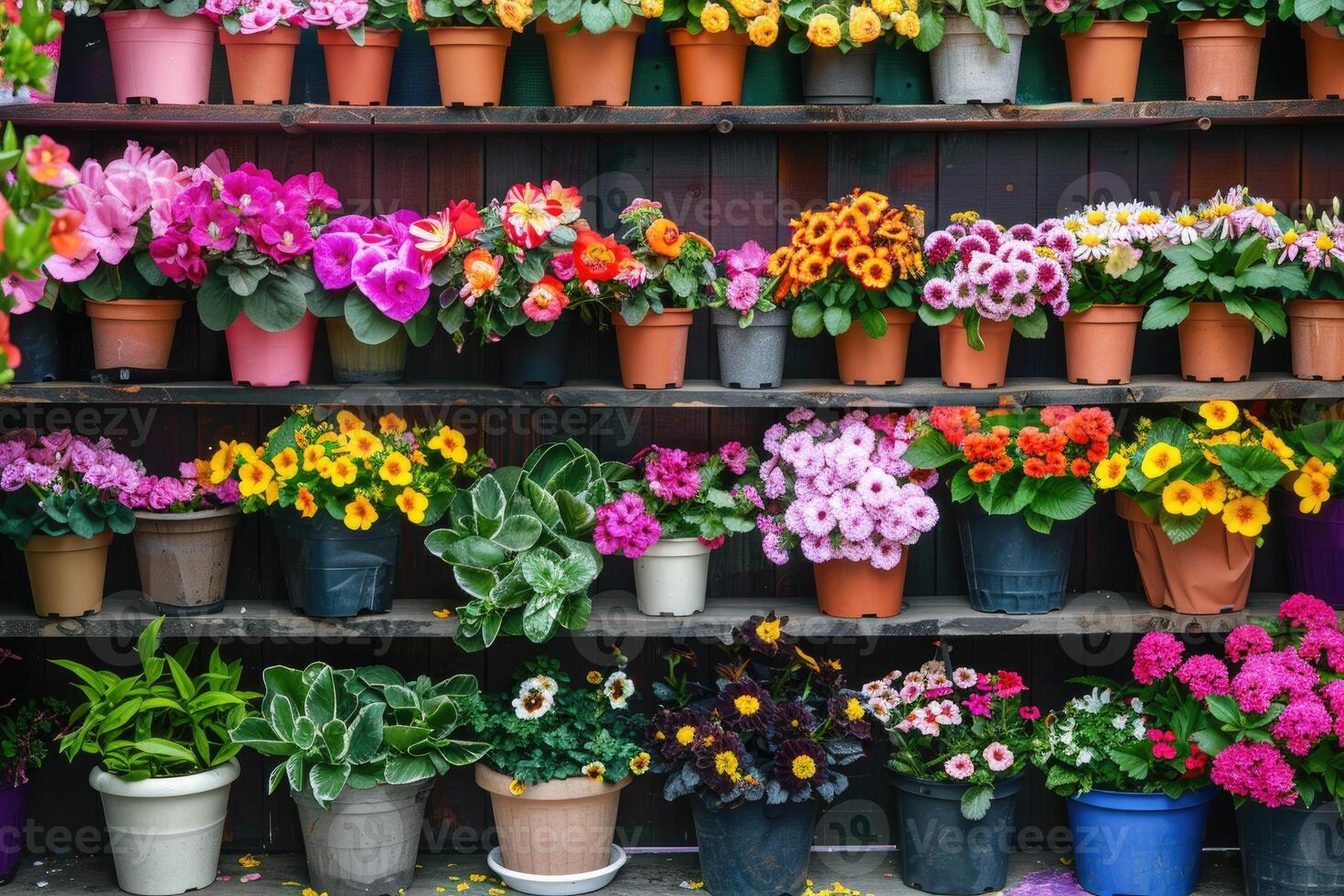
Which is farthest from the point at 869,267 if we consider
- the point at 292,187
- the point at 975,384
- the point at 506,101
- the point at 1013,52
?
the point at 292,187

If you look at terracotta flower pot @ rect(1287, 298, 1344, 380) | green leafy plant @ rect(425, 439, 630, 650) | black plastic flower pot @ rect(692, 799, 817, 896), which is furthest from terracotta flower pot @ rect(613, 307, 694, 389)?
terracotta flower pot @ rect(1287, 298, 1344, 380)

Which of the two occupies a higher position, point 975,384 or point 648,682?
point 975,384

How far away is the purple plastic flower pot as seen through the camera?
3.13 metres

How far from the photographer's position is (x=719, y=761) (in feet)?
9.62

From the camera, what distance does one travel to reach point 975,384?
10.3 ft

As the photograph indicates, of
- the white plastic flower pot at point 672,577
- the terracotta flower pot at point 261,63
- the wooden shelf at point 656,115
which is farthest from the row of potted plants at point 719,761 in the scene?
the terracotta flower pot at point 261,63

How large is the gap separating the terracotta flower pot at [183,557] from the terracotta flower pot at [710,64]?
1368 millimetres

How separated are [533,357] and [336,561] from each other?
23.9 inches

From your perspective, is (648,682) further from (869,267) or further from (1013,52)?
(1013,52)

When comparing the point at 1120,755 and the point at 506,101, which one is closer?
the point at 1120,755

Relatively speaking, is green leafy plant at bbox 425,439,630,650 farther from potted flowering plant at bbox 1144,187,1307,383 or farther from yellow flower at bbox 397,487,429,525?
potted flowering plant at bbox 1144,187,1307,383

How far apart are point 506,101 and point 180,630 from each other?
1.40 metres

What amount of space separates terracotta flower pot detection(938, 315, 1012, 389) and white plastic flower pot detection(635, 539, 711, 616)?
0.67m

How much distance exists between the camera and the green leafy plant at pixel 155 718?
2998mm
